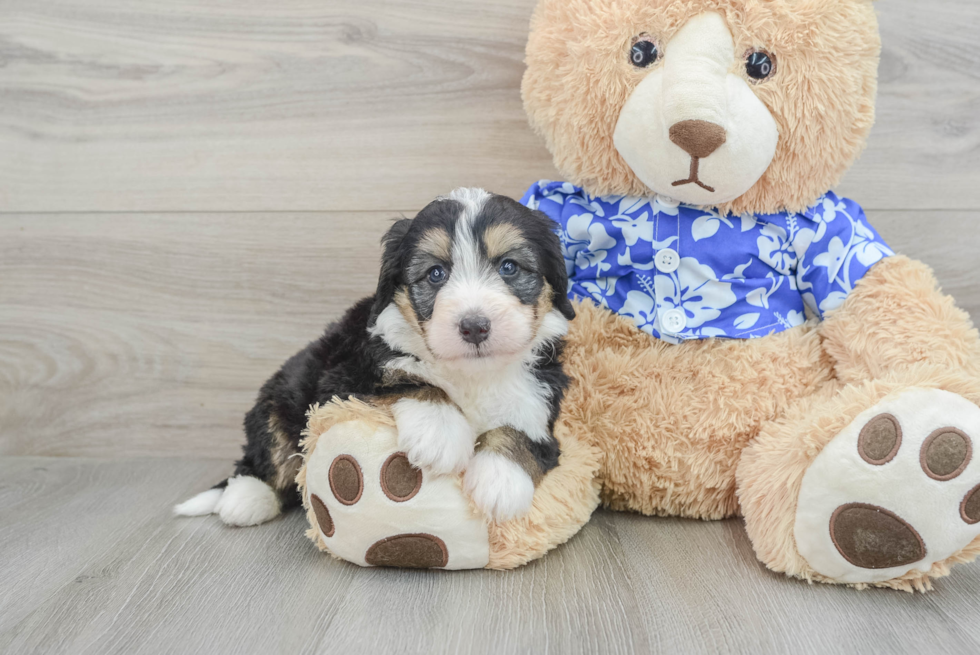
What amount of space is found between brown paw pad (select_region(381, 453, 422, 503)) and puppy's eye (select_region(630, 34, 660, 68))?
→ 3.44ft

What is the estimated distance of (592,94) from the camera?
1.70 m

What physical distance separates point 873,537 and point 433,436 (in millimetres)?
882

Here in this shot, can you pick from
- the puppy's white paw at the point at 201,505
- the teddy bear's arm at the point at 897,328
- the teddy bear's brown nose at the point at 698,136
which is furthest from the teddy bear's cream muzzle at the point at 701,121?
the puppy's white paw at the point at 201,505

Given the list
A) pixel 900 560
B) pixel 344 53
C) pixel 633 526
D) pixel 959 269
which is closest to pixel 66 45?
pixel 344 53

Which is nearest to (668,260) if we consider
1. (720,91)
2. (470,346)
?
(720,91)

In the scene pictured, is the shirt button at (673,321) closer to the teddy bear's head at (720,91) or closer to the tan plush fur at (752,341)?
the tan plush fur at (752,341)

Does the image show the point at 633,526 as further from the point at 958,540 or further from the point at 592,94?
the point at 592,94

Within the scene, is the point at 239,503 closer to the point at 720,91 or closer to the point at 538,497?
the point at 538,497

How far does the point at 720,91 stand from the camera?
5.15ft

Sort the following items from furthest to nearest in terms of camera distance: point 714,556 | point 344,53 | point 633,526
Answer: point 344,53 → point 633,526 → point 714,556

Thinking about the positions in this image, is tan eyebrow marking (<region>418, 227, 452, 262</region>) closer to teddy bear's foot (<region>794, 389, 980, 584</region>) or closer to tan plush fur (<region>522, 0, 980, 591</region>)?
tan plush fur (<region>522, 0, 980, 591</region>)

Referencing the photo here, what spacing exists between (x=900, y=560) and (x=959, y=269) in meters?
1.26

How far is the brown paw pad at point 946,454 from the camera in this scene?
1337 millimetres

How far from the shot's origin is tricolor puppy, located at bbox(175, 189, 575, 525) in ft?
4.76
